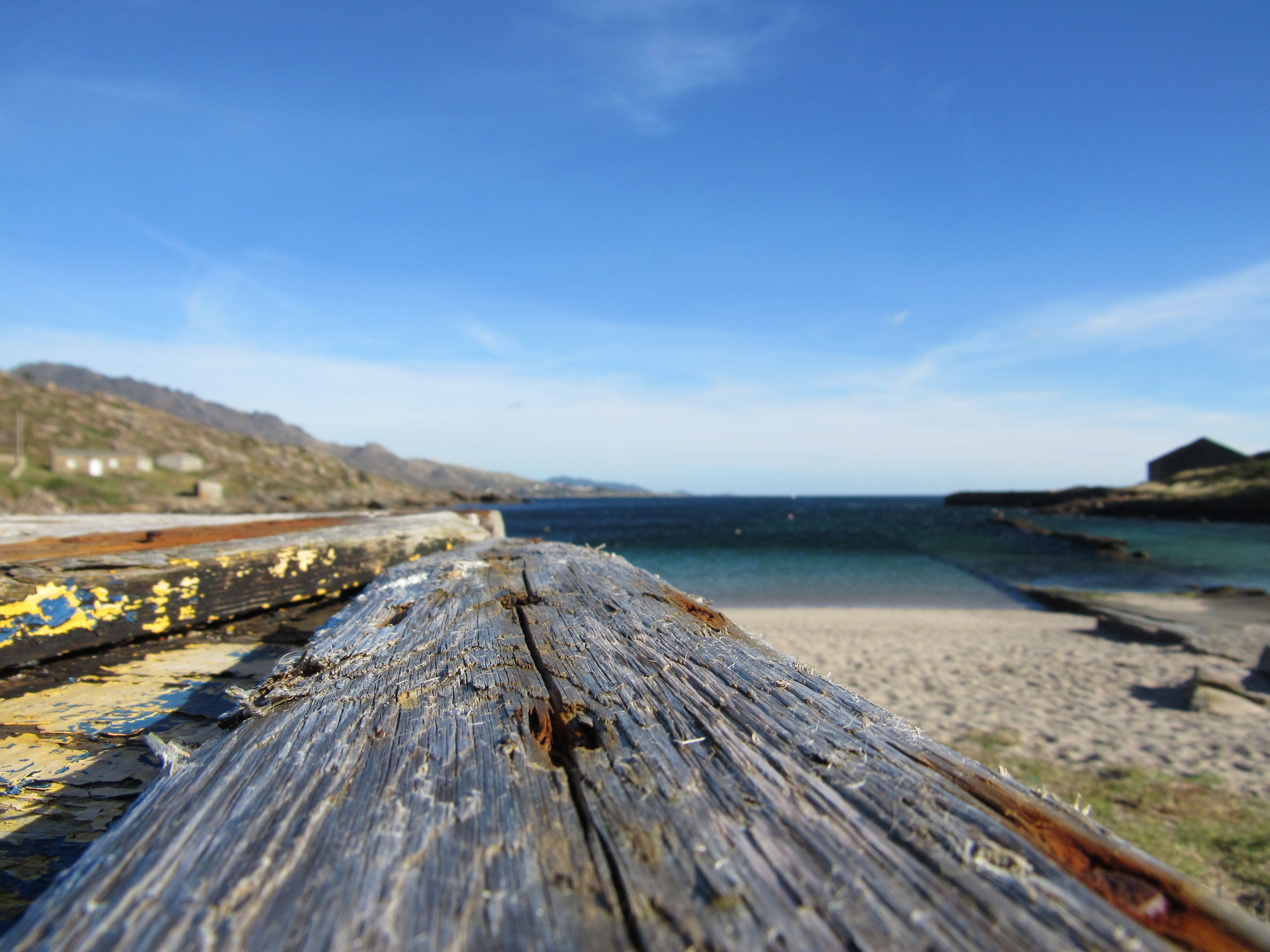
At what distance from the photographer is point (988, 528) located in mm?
49438

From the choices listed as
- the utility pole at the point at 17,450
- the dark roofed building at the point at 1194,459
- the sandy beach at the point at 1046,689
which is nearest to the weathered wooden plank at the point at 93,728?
the sandy beach at the point at 1046,689

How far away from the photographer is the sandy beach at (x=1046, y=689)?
6430 mm

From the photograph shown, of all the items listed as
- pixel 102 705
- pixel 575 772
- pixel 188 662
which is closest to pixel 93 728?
pixel 102 705

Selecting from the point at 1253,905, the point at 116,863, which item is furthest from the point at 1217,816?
the point at 116,863

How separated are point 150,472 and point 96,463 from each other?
2893mm

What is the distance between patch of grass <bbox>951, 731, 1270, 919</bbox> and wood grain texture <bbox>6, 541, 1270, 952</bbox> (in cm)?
376

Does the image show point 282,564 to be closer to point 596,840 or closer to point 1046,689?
point 596,840

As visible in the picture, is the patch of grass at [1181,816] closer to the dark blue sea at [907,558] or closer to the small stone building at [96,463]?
the dark blue sea at [907,558]

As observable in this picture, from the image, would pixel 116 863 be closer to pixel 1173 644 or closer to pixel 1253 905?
pixel 1253 905

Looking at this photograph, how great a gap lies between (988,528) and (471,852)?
188ft

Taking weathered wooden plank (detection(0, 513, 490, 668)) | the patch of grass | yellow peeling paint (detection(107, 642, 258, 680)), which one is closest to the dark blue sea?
the patch of grass

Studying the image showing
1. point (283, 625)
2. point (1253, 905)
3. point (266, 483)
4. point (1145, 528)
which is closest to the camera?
point (283, 625)

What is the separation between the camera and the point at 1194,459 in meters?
74.1

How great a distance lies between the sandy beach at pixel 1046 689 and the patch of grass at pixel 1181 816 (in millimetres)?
263
